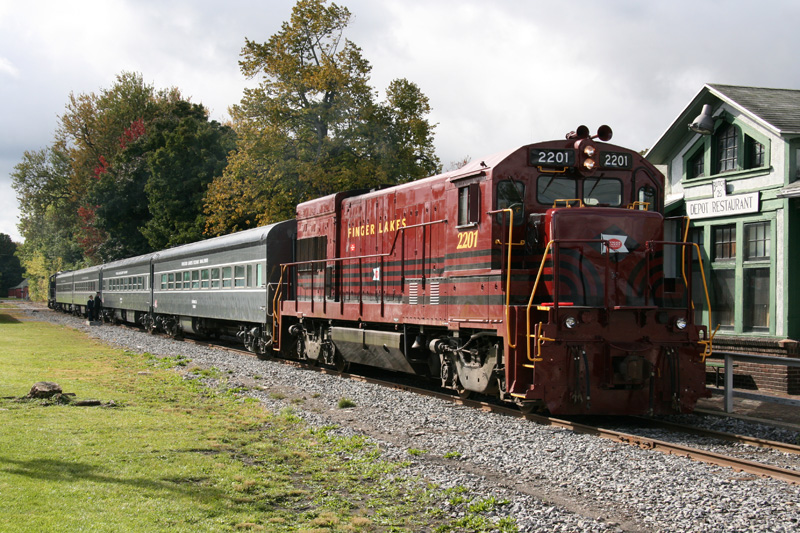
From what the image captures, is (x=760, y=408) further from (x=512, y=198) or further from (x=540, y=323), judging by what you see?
(x=512, y=198)

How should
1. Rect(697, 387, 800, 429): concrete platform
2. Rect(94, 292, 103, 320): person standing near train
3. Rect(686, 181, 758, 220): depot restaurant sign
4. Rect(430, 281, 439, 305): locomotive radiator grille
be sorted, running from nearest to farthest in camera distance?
Rect(697, 387, 800, 429): concrete platform < Rect(430, 281, 439, 305): locomotive radiator grille < Rect(686, 181, 758, 220): depot restaurant sign < Rect(94, 292, 103, 320): person standing near train

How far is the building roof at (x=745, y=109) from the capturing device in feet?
46.0

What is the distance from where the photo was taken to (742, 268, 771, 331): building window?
14195 mm

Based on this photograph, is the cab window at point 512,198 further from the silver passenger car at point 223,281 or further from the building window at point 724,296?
the silver passenger car at point 223,281

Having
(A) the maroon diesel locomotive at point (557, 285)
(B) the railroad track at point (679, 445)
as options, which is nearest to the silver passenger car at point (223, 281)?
(A) the maroon diesel locomotive at point (557, 285)

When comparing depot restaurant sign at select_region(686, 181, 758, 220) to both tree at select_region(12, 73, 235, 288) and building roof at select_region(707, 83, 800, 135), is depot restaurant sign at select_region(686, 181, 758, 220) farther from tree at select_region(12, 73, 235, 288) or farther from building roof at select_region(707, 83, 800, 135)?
tree at select_region(12, 73, 235, 288)

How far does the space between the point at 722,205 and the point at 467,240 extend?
297 inches

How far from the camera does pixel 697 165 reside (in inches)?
637

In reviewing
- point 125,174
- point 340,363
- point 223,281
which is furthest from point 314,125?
point 125,174

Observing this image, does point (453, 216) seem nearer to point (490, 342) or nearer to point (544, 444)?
point (490, 342)

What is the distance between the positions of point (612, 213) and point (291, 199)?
63.4 ft

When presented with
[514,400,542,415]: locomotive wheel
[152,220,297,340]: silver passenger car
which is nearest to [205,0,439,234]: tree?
[152,220,297,340]: silver passenger car

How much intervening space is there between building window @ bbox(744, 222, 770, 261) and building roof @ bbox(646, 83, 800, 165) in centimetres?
192

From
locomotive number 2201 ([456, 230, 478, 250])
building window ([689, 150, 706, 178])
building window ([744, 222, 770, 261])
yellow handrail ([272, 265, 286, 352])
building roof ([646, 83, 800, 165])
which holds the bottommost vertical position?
yellow handrail ([272, 265, 286, 352])
